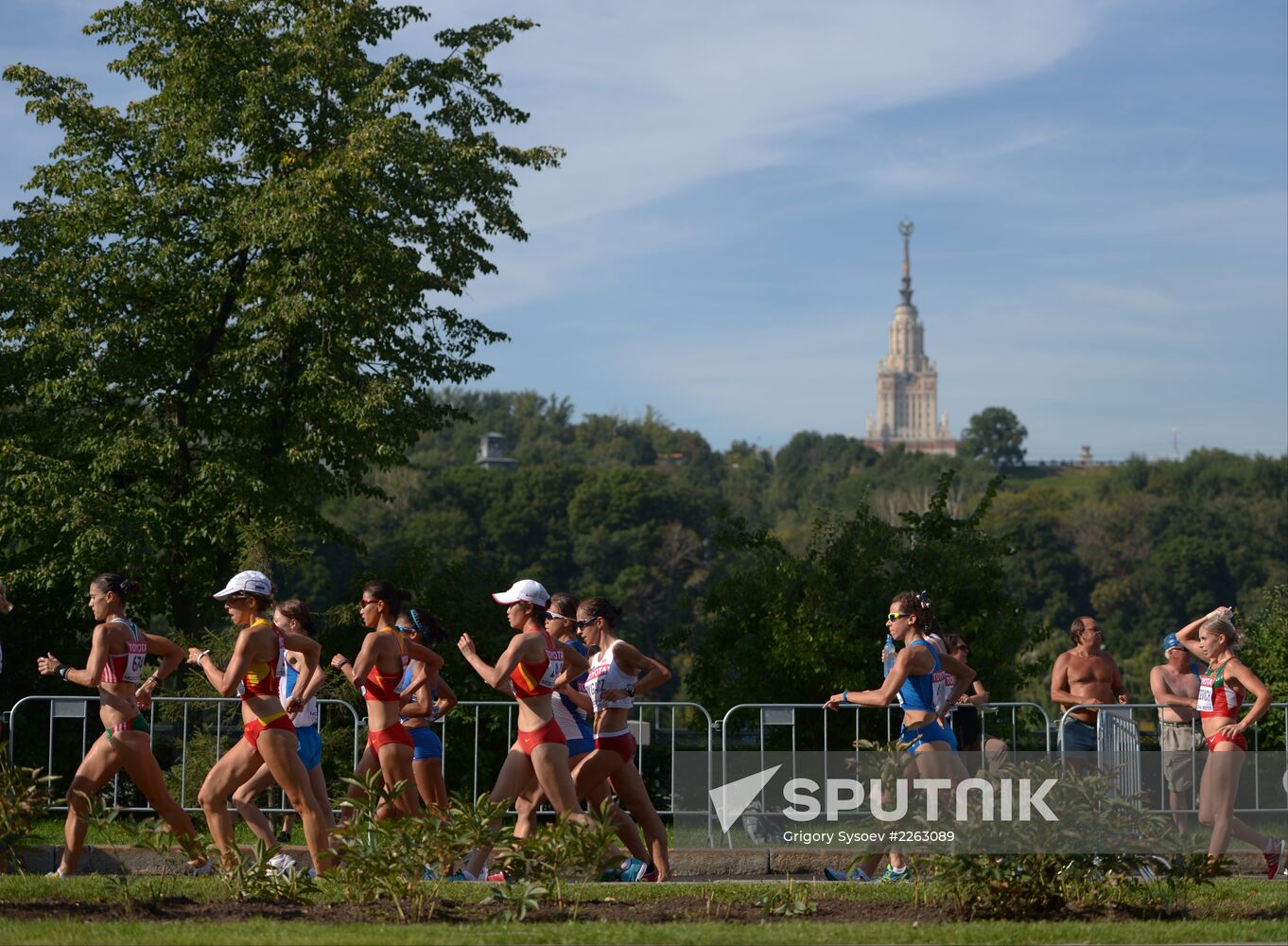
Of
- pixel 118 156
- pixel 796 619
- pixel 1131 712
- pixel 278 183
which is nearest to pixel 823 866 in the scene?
pixel 1131 712

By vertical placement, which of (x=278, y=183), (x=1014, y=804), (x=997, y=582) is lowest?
(x=1014, y=804)

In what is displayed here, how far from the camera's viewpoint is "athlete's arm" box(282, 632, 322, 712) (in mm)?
9164

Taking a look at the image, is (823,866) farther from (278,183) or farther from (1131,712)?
(278,183)

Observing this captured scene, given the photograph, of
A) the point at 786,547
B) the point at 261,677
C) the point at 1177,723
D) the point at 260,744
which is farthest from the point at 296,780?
the point at 786,547

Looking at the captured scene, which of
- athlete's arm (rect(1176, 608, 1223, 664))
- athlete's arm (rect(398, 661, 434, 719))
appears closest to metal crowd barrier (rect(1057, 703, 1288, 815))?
athlete's arm (rect(1176, 608, 1223, 664))

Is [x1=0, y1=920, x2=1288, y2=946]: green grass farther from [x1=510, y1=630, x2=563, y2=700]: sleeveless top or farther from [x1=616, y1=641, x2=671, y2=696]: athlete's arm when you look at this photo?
[x1=616, y1=641, x2=671, y2=696]: athlete's arm

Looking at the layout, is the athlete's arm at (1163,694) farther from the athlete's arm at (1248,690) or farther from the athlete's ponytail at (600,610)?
the athlete's ponytail at (600,610)

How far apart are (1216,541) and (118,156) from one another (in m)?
86.8

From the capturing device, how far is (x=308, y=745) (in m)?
9.71

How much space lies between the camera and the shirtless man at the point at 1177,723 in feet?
38.8

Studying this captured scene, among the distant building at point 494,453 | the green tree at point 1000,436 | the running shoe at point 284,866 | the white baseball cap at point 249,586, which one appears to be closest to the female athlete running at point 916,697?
the running shoe at point 284,866

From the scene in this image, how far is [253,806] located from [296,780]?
0.63 meters

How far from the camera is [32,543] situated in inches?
792

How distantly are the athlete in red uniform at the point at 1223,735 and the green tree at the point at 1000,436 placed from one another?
6958 inches
